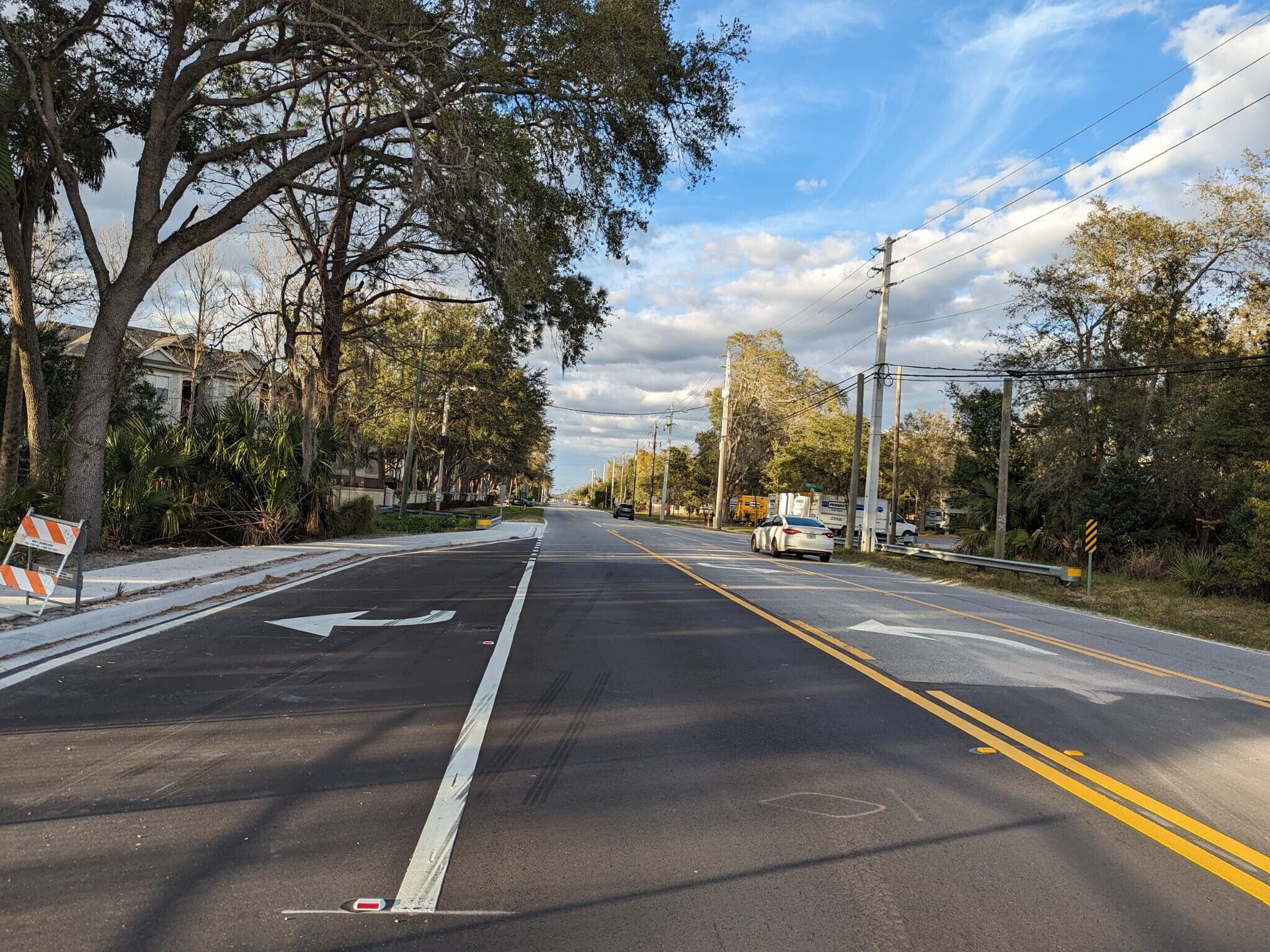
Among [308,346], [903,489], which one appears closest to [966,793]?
[308,346]

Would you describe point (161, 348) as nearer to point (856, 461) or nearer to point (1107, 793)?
point (856, 461)

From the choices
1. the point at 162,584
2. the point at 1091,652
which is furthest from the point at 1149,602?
the point at 162,584

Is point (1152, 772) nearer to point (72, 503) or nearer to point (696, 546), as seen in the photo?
point (72, 503)

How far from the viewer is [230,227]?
17234 millimetres

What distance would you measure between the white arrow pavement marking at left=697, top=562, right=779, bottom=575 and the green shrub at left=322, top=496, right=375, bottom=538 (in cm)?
1047

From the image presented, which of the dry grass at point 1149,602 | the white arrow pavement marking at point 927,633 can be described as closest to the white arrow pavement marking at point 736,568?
the dry grass at point 1149,602

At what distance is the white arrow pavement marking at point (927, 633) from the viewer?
35.8 ft

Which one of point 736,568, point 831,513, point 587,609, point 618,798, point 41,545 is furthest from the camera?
point 831,513

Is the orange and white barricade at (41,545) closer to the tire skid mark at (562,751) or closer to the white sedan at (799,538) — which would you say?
the tire skid mark at (562,751)

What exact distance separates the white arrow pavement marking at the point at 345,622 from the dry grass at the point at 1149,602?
41.1 ft

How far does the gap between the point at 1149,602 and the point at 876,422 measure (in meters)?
13.7

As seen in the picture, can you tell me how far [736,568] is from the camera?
22.0m


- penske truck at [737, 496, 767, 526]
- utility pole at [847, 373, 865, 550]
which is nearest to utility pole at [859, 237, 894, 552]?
utility pole at [847, 373, 865, 550]

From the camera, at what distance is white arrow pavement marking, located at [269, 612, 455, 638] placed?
10000 millimetres
